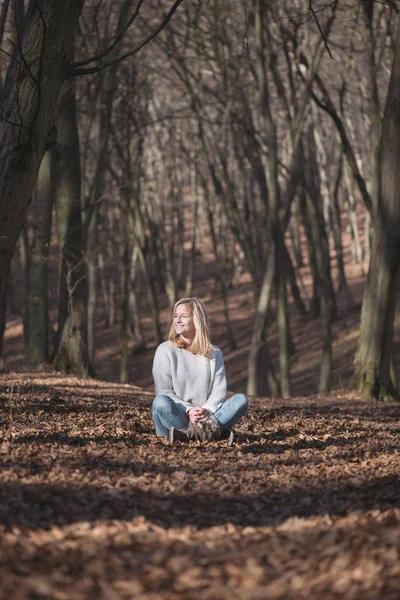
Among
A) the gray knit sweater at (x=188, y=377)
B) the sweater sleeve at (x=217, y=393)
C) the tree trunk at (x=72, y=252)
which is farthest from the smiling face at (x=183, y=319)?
the tree trunk at (x=72, y=252)

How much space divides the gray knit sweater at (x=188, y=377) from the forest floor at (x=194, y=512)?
1.40ft

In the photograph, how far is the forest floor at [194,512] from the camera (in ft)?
12.2

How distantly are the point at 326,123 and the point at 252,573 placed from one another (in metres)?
36.0

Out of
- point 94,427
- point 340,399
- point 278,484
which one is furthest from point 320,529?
point 340,399

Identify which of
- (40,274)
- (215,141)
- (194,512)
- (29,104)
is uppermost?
(215,141)

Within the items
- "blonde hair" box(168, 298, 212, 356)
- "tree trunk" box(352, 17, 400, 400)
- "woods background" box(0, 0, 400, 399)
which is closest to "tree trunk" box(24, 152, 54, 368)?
"woods background" box(0, 0, 400, 399)

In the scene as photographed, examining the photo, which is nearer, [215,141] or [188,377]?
[188,377]

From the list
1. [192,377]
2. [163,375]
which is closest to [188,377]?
[192,377]

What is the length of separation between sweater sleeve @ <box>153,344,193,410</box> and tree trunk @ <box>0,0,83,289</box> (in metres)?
1.69

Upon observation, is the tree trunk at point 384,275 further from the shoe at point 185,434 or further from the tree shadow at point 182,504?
the tree shadow at point 182,504

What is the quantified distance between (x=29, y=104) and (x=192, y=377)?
2.82m

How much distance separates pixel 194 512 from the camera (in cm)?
511

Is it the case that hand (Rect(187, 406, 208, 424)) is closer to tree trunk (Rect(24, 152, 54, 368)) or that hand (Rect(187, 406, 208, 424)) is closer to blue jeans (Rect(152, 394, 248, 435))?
blue jeans (Rect(152, 394, 248, 435))

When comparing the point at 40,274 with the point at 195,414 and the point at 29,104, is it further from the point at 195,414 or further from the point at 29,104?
the point at 195,414
